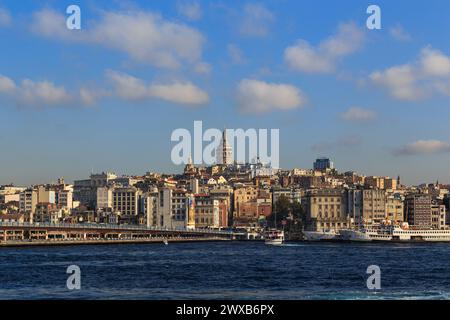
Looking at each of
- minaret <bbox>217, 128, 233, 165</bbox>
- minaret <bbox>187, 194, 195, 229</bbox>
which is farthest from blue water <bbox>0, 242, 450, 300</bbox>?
minaret <bbox>217, 128, 233, 165</bbox>

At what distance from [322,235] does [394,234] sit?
173 inches

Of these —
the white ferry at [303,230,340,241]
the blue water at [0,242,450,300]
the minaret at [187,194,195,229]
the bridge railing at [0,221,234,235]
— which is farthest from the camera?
the minaret at [187,194,195,229]

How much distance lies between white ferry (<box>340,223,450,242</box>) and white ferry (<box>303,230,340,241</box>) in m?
0.63

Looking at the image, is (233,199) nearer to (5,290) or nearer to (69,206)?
(69,206)

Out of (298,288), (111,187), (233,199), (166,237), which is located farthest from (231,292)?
(111,187)

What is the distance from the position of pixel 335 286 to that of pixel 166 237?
39.9 meters

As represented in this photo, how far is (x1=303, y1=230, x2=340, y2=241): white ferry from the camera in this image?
5466cm

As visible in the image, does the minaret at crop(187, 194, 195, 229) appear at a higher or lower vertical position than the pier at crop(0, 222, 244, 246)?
higher

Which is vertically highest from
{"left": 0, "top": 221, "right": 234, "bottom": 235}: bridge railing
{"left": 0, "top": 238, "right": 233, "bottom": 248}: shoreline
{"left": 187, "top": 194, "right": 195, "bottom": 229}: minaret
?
{"left": 187, "top": 194, "right": 195, "bottom": 229}: minaret

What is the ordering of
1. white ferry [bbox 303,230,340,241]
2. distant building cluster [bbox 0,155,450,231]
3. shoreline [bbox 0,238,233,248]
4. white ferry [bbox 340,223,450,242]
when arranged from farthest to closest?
distant building cluster [bbox 0,155,450,231], white ferry [bbox 303,230,340,241], white ferry [bbox 340,223,450,242], shoreline [bbox 0,238,233,248]

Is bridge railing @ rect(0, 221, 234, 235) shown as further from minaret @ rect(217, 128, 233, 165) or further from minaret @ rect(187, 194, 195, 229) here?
minaret @ rect(217, 128, 233, 165)

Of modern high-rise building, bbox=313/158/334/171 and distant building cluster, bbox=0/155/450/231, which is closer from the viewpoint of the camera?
distant building cluster, bbox=0/155/450/231

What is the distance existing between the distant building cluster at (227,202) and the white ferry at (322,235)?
9.78 feet

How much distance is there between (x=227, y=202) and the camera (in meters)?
69.9
